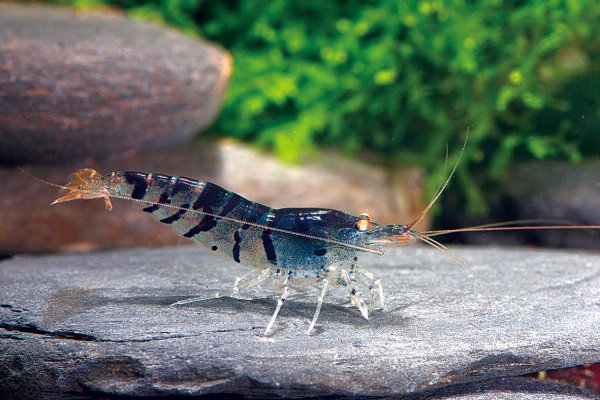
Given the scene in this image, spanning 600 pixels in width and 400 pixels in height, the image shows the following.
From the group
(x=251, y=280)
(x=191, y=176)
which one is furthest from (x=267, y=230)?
(x=191, y=176)

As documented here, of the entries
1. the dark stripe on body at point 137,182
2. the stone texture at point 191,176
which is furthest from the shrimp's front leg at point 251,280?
the stone texture at point 191,176

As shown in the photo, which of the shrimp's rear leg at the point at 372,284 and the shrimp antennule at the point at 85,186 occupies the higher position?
the shrimp antennule at the point at 85,186

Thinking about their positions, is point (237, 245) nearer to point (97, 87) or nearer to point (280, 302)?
point (280, 302)

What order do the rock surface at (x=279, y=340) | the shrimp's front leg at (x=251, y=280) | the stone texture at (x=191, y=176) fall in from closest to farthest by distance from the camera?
the rock surface at (x=279, y=340)
the shrimp's front leg at (x=251, y=280)
the stone texture at (x=191, y=176)

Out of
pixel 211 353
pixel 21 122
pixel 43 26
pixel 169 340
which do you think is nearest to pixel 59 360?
pixel 169 340

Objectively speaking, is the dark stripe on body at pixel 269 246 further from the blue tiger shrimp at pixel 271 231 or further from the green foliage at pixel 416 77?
the green foliage at pixel 416 77

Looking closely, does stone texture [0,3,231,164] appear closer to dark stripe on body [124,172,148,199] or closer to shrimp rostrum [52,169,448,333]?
shrimp rostrum [52,169,448,333]
